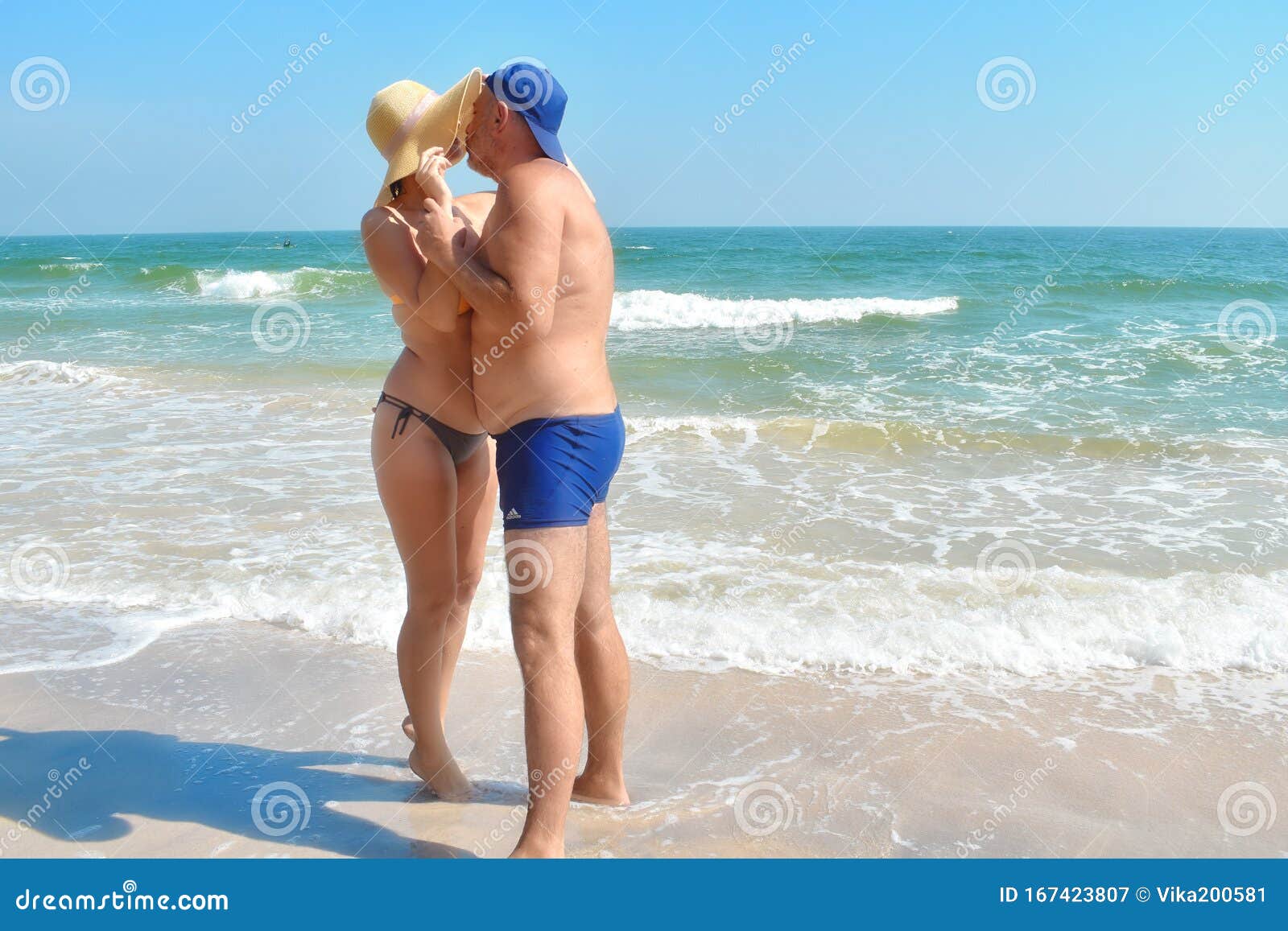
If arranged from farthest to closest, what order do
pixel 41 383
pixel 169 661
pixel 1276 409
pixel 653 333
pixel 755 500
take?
pixel 653 333, pixel 41 383, pixel 1276 409, pixel 755 500, pixel 169 661

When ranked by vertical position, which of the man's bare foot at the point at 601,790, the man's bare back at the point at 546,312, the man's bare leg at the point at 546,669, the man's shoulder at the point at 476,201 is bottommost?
the man's bare foot at the point at 601,790

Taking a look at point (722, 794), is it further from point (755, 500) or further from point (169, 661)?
point (755, 500)

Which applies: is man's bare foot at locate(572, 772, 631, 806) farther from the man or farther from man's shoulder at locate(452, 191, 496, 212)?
man's shoulder at locate(452, 191, 496, 212)

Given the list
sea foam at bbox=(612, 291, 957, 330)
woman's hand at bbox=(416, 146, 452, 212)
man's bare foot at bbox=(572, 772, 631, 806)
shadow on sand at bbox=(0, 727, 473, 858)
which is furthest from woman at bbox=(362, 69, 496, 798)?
sea foam at bbox=(612, 291, 957, 330)

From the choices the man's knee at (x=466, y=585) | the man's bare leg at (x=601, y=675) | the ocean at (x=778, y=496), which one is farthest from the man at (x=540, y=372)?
the ocean at (x=778, y=496)

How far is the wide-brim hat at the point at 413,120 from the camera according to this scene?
8.05ft

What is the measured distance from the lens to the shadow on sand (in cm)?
289

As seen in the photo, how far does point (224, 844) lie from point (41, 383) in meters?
10.3

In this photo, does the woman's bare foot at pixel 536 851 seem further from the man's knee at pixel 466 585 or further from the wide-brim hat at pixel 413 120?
the wide-brim hat at pixel 413 120

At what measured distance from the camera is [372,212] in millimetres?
2621

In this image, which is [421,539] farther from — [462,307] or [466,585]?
→ [462,307]

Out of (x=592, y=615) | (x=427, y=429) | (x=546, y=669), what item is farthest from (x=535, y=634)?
(x=427, y=429)

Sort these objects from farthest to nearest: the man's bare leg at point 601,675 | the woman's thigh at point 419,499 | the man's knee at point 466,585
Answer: the man's knee at point 466,585, the man's bare leg at point 601,675, the woman's thigh at point 419,499
